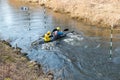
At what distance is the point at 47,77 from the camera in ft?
42.9

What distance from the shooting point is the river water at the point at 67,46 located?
578 inches

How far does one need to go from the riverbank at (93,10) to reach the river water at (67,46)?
A: 0.81m

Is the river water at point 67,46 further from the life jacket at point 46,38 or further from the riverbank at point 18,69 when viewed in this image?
the riverbank at point 18,69

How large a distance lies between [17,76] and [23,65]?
8.11ft

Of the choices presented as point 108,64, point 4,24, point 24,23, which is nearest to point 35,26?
point 24,23

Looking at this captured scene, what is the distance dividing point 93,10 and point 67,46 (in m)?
7.61

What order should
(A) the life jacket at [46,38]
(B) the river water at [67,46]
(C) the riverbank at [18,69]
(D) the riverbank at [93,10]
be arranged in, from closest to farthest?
1. (C) the riverbank at [18,69]
2. (B) the river water at [67,46]
3. (A) the life jacket at [46,38]
4. (D) the riverbank at [93,10]

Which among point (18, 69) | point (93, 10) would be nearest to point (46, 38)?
point (18, 69)

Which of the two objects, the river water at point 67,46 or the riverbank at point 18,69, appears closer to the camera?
the riverbank at point 18,69

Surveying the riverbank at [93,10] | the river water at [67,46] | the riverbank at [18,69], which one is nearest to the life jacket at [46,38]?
the river water at [67,46]

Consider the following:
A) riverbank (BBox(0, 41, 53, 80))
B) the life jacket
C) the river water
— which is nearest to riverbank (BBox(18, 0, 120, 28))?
the river water

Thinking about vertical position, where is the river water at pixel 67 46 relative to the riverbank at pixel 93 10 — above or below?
below

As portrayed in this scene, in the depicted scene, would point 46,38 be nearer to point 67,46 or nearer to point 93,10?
point 67,46

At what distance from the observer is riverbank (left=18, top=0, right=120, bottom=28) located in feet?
76.5
